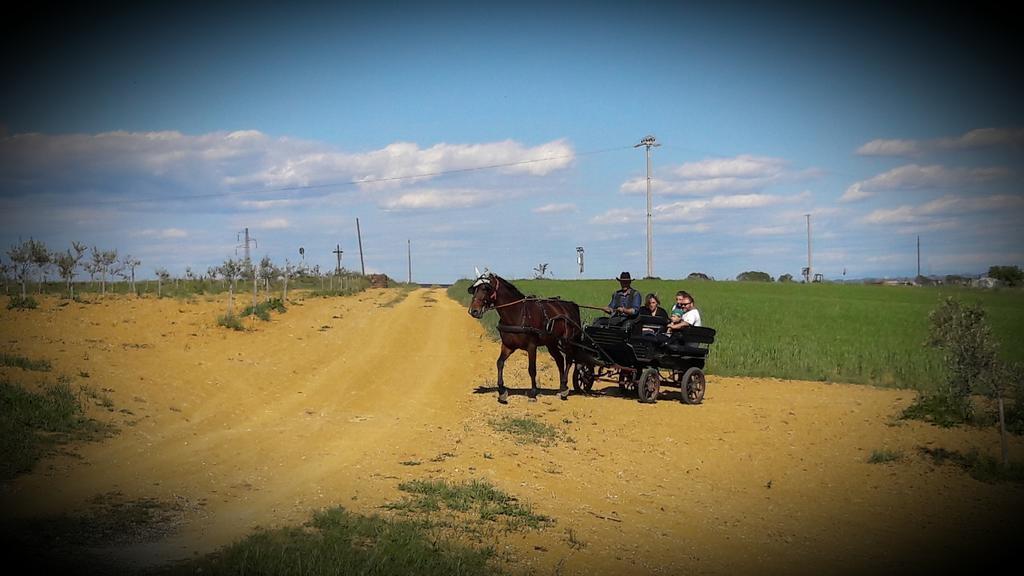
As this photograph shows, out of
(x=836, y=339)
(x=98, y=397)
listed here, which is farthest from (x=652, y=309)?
(x=836, y=339)

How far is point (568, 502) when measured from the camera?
8852 millimetres

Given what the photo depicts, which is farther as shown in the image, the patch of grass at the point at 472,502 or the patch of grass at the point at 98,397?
the patch of grass at the point at 98,397

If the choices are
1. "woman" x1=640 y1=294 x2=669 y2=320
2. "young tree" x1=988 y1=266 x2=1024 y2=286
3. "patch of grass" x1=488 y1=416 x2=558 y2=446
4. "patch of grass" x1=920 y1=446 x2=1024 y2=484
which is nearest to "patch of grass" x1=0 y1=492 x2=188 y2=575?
"patch of grass" x1=488 y1=416 x2=558 y2=446

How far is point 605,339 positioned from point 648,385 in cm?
127

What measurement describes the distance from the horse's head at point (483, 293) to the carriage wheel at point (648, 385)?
3.27m

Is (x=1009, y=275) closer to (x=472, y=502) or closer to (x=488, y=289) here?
(x=488, y=289)

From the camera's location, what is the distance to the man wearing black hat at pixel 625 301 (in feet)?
51.2

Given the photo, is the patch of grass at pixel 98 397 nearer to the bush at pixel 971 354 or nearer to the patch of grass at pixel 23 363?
the patch of grass at pixel 23 363

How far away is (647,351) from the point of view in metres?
15.1

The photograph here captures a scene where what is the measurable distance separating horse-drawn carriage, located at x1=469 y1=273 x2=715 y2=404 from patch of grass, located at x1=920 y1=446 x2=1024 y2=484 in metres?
5.07

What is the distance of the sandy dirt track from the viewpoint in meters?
7.60

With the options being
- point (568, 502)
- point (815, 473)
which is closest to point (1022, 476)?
point (815, 473)

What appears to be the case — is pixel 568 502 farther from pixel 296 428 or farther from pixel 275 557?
pixel 296 428

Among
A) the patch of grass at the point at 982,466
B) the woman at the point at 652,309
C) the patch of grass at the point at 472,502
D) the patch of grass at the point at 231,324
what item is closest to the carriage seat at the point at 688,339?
the woman at the point at 652,309
